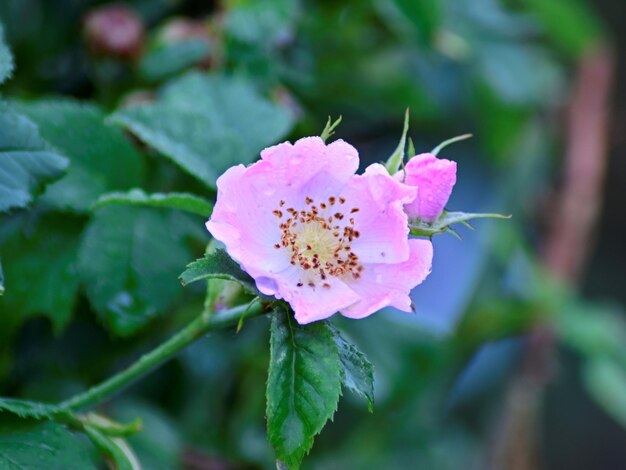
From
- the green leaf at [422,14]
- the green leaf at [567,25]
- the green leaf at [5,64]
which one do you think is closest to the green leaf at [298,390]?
the green leaf at [5,64]

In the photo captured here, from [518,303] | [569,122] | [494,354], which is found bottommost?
[494,354]

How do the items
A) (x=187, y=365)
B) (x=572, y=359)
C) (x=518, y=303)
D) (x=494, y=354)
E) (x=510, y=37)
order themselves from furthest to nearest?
(x=572, y=359) < (x=494, y=354) < (x=518, y=303) < (x=510, y=37) < (x=187, y=365)

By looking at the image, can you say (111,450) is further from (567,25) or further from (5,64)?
(567,25)

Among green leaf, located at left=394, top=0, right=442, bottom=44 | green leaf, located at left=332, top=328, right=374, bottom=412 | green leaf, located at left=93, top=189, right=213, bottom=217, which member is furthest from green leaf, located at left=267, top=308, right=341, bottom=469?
green leaf, located at left=394, top=0, right=442, bottom=44

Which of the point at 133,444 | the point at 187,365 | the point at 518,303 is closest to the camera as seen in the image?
the point at 133,444

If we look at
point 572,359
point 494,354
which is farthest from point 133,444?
point 572,359

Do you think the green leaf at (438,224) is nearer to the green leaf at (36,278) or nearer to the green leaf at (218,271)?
the green leaf at (218,271)

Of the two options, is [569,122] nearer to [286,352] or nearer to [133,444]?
[133,444]
